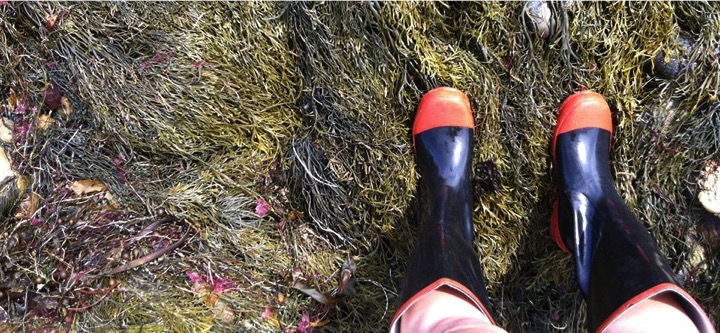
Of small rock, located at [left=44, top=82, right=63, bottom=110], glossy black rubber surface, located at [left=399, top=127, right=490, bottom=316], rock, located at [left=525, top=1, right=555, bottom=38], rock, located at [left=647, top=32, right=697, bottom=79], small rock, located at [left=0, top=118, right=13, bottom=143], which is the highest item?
rock, located at [left=525, top=1, right=555, bottom=38]

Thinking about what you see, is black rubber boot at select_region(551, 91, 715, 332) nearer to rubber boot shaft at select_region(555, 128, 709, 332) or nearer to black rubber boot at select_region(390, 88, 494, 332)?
rubber boot shaft at select_region(555, 128, 709, 332)

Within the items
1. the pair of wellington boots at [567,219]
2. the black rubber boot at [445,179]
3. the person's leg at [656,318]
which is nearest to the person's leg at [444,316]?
the pair of wellington boots at [567,219]

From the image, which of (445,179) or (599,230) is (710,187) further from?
(445,179)

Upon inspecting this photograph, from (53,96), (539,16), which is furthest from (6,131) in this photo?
(539,16)

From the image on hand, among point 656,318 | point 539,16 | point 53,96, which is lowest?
point 656,318

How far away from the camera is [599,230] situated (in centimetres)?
A: 181

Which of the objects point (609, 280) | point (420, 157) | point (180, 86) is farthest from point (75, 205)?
point (609, 280)

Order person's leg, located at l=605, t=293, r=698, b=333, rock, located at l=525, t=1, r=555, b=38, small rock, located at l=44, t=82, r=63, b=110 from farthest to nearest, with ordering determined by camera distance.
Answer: small rock, located at l=44, t=82, r=63, b=110, rock, located at l=525, t=1, r=555, b=38, person's leg, located at l=605, t=293, r=698, b=333

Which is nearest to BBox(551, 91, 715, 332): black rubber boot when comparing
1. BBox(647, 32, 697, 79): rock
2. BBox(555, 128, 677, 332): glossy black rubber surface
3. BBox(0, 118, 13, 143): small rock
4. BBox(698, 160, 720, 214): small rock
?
BBox(555, 128, 677, 332): glossy black rubber surface

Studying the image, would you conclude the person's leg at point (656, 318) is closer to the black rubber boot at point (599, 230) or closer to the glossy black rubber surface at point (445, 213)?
the black rubber boot at point (599, 230)

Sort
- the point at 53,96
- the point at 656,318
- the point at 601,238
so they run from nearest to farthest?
the point at 656,318
the point at 601,238
the point at 53,96

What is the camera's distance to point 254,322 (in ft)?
7.03

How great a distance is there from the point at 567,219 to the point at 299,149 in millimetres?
916

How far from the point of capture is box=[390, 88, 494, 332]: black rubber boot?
6.08ft
